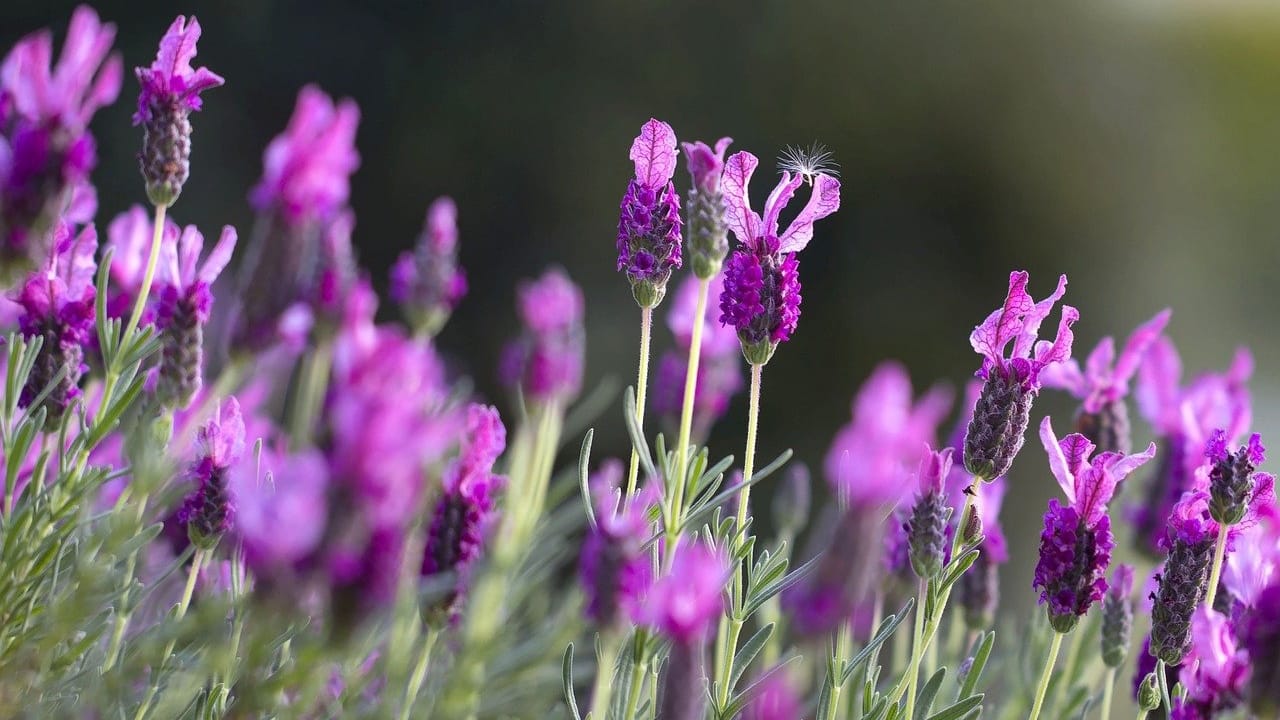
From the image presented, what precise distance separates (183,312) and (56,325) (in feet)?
0.29

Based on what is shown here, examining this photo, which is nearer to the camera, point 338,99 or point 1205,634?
point 1205,634

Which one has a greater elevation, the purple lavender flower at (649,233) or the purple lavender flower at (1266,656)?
the purple lavender flower at (649,233)

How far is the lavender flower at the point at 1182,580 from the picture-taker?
0.81 m

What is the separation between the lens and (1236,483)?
80 cm

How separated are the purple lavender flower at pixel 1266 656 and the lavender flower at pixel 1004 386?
190 millimetres

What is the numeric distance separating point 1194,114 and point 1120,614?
3.73 m

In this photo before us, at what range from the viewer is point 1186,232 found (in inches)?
165

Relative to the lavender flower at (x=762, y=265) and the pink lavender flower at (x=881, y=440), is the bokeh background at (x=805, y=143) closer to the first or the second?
the lavender flower at (x=762, y=265)

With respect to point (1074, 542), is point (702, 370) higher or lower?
higher

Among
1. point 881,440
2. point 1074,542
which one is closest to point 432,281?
point 1074,542

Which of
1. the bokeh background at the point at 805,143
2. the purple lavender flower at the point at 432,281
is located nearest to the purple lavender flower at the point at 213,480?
the purple lavender flower at the point at 432,281

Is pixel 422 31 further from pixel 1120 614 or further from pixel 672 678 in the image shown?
pixel 672 678

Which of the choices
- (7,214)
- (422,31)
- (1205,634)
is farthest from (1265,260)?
(7,214)

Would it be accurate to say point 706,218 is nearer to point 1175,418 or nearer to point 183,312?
point 183,312
